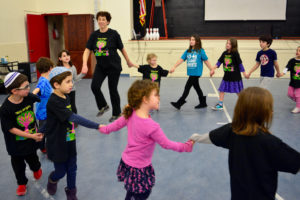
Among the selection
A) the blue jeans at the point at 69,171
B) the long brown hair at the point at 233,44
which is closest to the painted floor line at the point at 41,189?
the blue jeans at the point at 69,171

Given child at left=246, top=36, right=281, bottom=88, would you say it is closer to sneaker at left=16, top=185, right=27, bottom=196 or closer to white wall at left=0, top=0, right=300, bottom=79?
white wall at left=0, top=0, right=300, bottom=79

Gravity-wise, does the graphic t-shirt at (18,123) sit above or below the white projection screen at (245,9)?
below

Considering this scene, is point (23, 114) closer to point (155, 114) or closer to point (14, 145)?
point (14, 145)

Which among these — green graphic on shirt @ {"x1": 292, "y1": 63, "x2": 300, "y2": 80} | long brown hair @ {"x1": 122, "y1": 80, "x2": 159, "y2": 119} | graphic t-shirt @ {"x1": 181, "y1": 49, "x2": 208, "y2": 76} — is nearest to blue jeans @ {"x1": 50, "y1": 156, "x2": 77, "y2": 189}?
long brown hair @ {"x1": 122, "y1": 80, "x2": 159, "y2": 119}

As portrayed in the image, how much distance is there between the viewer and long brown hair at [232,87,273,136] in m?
1.56

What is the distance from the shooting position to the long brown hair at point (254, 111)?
1562mm

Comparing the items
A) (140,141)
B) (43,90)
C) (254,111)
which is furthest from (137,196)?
(43,90)

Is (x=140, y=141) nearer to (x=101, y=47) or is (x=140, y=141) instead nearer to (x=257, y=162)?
(x=257, y=162)

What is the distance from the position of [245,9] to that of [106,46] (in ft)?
22.7

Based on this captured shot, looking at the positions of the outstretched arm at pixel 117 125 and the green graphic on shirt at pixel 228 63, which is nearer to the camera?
the outstretched arm at pixel 117 125

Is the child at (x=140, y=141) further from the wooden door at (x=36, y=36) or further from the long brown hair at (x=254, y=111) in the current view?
the wooden door at (x=36, y=36)

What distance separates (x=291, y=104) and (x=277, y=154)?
208 inches

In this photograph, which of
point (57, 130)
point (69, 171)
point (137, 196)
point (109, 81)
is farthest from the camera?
point (109, 81)

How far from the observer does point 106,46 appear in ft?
15.8
